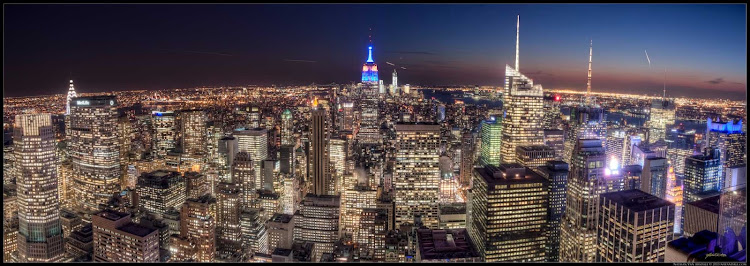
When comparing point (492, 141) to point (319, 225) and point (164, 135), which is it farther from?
point (164, 135)

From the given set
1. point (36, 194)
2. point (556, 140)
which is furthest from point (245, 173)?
point (556, 140)

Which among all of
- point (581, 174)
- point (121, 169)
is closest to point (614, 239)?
point (581, 174)

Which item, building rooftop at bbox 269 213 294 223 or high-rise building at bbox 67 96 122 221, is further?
high-rise building at bbox 67 96 122 221

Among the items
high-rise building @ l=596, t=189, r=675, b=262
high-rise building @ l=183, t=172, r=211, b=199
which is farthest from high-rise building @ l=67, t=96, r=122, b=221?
Result: high-rise building @ l=596, t=189, r=675, b=262

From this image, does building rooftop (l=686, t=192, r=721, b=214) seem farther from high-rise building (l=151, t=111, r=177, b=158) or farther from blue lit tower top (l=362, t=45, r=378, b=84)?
high-rise building (l=151, t=111, r=177, b=158)

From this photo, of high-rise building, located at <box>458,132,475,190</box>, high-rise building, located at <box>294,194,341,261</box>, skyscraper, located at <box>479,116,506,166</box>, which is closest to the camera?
high-rise building, located at <box>294,194,341,261</box>

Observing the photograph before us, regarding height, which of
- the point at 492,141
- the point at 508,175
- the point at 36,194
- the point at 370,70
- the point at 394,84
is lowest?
the point at 36,194

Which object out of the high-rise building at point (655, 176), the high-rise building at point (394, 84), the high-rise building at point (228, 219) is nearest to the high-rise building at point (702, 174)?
the high-rise building at point (655, 176)

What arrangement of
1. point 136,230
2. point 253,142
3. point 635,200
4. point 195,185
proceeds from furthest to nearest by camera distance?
1. point 253,142
2. point 195,185
3. point 136,230
4. point 635,200

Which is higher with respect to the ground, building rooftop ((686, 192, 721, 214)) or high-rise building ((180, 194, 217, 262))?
building rooftop ((686, 192, 721, 214))
